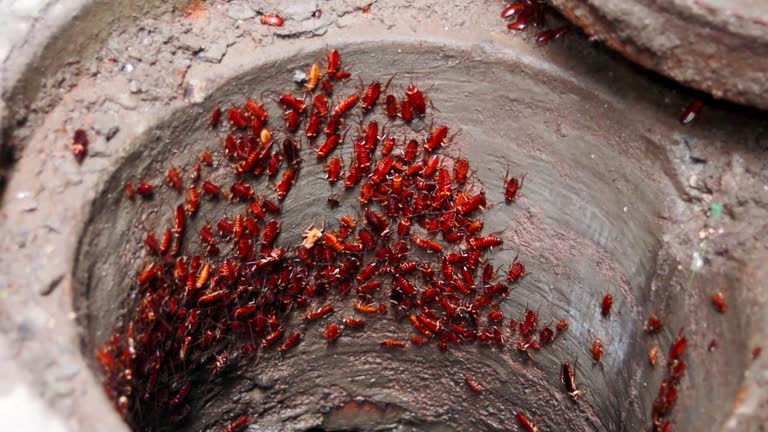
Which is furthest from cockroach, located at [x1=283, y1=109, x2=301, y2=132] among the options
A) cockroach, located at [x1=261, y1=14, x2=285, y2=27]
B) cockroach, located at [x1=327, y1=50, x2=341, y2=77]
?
cockroach, located at [x1=261, y1=14, x2=285, y2=27]

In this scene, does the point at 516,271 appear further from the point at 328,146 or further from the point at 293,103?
the point at 293,103

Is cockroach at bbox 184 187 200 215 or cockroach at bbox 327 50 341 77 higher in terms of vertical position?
cockroach at bbox 327 50 341 77

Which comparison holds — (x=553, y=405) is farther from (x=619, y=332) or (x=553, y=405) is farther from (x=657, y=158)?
(x=657, y=158)

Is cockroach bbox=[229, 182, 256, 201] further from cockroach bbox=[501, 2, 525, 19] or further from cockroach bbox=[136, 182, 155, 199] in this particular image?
cockroach bbox=[501, 2, 525, 19]

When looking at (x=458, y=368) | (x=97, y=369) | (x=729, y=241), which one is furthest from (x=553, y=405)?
(x=97, y=369)

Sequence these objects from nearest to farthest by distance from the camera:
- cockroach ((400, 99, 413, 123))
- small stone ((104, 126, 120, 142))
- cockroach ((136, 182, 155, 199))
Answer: small stone ((104, 126, 120, 142)) < cockroach ((136, 182, 155, 199)) < cockroach ((400, 99, 413, 123))

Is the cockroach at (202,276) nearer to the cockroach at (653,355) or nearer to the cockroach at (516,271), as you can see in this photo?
the cockroach at (516,271)

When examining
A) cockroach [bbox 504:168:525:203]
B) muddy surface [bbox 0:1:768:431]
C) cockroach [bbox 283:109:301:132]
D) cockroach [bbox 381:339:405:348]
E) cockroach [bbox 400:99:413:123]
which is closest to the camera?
muddy surface [bbox 0:1:768:431]
